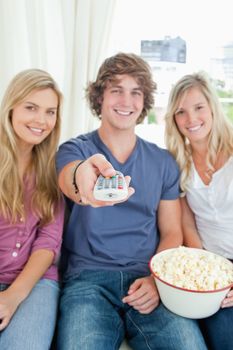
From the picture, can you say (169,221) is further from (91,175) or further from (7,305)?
(7,305)

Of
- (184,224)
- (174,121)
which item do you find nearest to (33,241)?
(184,224)

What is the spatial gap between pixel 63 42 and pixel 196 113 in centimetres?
91

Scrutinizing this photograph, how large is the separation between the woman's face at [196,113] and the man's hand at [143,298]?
0.62 metres

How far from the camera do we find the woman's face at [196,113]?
1364 millimetres

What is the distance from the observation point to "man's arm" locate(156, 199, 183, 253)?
1.36m

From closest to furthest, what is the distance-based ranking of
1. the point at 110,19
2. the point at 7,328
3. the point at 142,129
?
the point at 7,328
the point at 110,19
the point at 142,129

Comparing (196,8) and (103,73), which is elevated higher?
(196,8)

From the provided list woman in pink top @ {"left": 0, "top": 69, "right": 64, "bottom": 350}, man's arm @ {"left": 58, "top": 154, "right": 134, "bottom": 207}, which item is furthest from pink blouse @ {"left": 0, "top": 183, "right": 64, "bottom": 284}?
man's arm @ {"left": 58, "top": 154, "right": 134, "bottom": 207}

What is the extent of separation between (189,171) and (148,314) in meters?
0.59

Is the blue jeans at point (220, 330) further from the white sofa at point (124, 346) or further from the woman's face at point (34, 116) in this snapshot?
the woman's face at point (34, 116)

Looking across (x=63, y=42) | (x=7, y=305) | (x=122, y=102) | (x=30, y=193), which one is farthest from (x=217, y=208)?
(x=63, y=42)

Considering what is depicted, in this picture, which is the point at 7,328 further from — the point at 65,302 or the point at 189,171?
the point at 189,171

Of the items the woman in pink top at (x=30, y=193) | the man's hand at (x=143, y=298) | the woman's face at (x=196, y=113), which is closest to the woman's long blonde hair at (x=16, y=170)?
the woman in pink top at (x=30, y=193)

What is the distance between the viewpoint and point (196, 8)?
6.30ft
